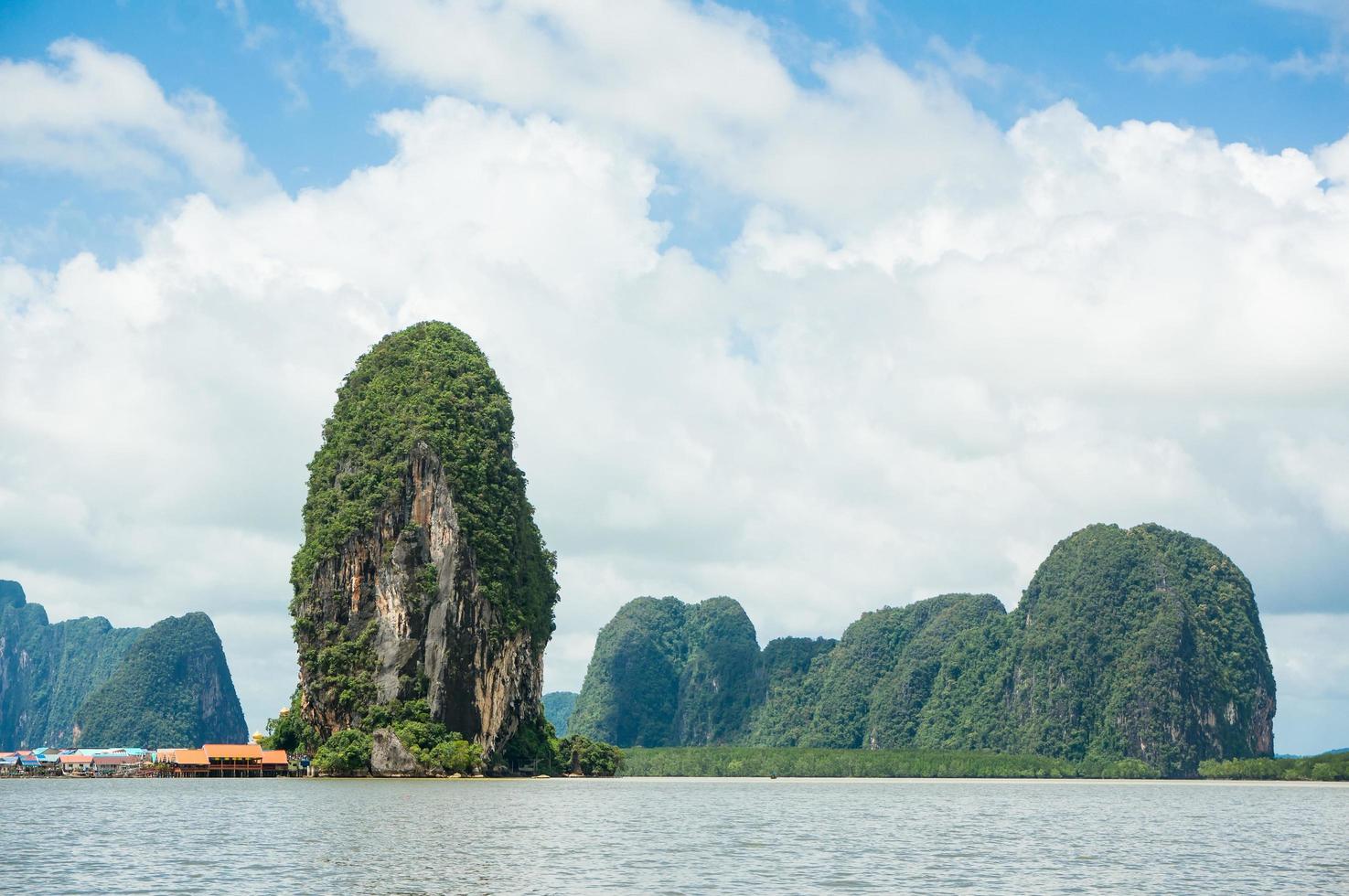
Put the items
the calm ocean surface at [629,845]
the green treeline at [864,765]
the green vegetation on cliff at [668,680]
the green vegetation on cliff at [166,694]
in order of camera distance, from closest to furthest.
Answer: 1. the calm ocean surface at [629,845]
2. the green treeline at [864,765]
3. the green vegetation on cliff at [166,694]
4. the green vegetation on cliff at [668,680]

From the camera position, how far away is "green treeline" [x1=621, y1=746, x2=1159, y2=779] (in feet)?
357

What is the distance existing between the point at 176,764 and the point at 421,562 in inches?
890

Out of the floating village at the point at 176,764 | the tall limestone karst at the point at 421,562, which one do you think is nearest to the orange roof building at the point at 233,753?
the floating village at the point at 176,764

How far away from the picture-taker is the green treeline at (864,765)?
108688 millimetres

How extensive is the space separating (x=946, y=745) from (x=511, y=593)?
6822cm

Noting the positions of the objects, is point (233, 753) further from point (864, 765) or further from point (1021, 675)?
point (1021, 675)

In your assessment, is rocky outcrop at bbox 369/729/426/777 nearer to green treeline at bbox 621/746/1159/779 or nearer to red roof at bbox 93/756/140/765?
red roof at bbox 93/756/140/765

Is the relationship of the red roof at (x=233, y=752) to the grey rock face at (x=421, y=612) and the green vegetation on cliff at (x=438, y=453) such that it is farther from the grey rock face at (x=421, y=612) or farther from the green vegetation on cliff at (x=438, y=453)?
the green vegetation on cliff at (x=438, y=453)

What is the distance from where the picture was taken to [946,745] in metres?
132

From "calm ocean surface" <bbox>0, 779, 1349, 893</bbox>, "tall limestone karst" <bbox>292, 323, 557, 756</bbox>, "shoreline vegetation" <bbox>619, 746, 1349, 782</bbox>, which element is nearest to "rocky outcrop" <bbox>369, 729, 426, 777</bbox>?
"tall limestone karst" <bbox>292, 323, 557, 756</bbox>

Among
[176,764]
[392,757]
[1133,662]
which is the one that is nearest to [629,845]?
→ [392,757]

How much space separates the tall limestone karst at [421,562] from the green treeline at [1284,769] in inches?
2174

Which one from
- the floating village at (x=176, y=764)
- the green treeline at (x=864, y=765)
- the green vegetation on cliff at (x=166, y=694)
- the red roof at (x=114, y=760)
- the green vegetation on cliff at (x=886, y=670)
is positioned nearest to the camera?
the floating village at (x=176, y=764)

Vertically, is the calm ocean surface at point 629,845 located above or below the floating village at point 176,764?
below
